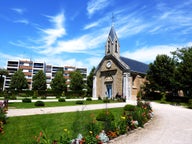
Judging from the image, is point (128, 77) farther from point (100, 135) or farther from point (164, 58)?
point (100, 135)

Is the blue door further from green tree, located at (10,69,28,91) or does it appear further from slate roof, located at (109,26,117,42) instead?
green tree, located at (10,69,28,91)

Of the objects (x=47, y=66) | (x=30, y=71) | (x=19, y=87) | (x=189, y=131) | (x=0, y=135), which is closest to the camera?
(x=0, y=135)

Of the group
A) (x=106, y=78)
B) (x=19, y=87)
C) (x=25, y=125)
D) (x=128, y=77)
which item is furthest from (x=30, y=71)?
(x=25, y=125)

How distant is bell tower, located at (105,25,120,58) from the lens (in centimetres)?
3759

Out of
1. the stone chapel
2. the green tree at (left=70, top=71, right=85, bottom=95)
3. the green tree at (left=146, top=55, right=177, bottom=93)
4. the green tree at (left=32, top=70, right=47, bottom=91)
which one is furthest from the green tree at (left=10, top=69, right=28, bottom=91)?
the green tree at (left=146, top=55, right=177, bottom=93)

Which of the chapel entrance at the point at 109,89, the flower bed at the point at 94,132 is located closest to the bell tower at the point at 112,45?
the chapel entrance at the point at 109,89

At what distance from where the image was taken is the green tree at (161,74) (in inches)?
1332

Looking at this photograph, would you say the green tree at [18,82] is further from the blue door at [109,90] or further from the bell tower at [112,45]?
the blue door at [109,90]

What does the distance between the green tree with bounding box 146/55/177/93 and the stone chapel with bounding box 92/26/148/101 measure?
2908 mm

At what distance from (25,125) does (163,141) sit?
699 centimetres

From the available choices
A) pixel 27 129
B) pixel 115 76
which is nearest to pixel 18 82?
pixel 115 76

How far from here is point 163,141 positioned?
8109mm

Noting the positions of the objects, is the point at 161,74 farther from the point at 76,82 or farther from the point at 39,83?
the point at 39,83

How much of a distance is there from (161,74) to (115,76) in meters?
8.39
